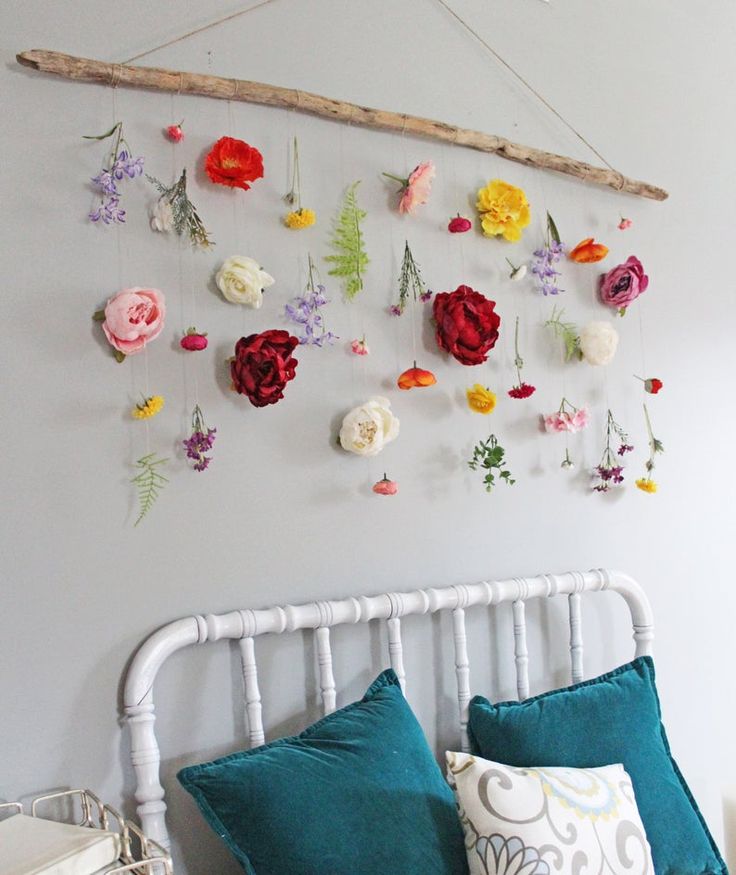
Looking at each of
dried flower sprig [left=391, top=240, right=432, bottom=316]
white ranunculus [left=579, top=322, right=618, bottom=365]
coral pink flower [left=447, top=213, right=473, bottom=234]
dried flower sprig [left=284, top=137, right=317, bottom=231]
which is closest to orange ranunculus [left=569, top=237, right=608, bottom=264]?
white ranunculus [left=579, top=322, right=618, bottom=365]

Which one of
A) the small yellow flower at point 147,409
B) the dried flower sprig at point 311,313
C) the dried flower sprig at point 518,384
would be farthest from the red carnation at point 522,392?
the small yellow flower at point 147,409

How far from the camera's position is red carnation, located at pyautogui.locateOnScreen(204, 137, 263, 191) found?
5.56 feet

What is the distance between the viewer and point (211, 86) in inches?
67.7

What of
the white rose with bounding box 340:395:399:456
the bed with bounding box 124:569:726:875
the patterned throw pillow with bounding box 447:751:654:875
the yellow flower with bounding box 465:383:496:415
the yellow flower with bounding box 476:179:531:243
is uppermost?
the yellow flower with bounding box 476:179:531:243

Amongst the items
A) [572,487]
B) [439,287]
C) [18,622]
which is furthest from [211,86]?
[572,487]

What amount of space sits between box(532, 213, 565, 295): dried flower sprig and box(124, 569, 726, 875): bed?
0.66 meters

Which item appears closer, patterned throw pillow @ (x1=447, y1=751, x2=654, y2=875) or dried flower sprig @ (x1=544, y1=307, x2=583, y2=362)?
patterned throw pillow @ (x1=447, y1=751, x2=654, y2=875)

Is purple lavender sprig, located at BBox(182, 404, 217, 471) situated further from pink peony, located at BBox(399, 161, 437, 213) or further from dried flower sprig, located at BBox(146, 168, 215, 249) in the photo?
pink peony, located at BBox(399, 161, 437, 213)

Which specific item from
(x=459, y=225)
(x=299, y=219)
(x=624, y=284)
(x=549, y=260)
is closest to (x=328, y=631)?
(x=299, y=219)

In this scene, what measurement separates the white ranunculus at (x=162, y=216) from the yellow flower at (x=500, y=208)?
72 centimetres

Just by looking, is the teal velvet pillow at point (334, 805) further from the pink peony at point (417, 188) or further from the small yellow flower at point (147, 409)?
the pink peony at point (417, 188)

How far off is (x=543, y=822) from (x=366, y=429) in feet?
2.50

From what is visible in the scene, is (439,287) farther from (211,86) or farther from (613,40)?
(613,40)

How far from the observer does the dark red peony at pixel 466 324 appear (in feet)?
6.25
